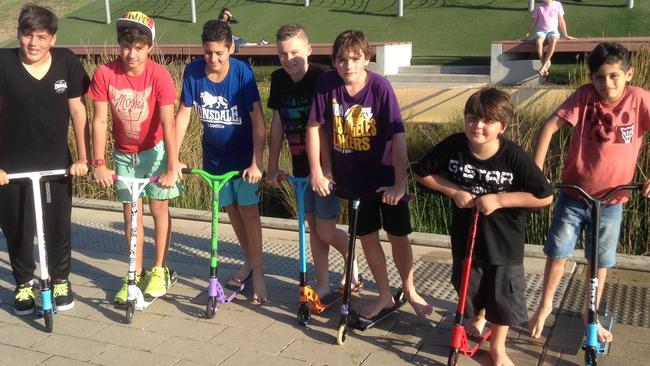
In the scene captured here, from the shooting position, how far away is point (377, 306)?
457 cm

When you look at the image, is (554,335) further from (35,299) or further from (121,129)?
(35,299)

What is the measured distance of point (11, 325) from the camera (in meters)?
4.67

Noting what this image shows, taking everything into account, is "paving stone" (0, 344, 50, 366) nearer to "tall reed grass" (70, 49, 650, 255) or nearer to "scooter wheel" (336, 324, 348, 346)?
"scooter wheel" (336, 324, 348, 346)

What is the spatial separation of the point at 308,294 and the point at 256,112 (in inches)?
49.4

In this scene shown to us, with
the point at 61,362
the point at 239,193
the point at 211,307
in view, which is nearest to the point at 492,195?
the point at 239,193

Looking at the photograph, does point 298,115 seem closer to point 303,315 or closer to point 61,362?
point 303,315

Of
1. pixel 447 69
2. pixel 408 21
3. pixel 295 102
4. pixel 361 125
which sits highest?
pixel 408 21

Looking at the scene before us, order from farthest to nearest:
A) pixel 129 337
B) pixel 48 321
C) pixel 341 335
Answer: pixel 48 321 < pixel 129 337 < pixel 341 335

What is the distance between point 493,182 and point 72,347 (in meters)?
2.69

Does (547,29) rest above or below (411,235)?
above

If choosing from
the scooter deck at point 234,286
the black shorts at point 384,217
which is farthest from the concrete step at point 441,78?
the black shorts at point 384,217

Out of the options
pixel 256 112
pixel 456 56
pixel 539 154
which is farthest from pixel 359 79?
pixel 456 56

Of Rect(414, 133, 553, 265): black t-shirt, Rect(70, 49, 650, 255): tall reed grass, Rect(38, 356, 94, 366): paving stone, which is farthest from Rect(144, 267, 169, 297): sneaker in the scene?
Rect(70, 49, 650, 255): tall reed grass

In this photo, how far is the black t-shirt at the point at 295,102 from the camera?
184 inches
